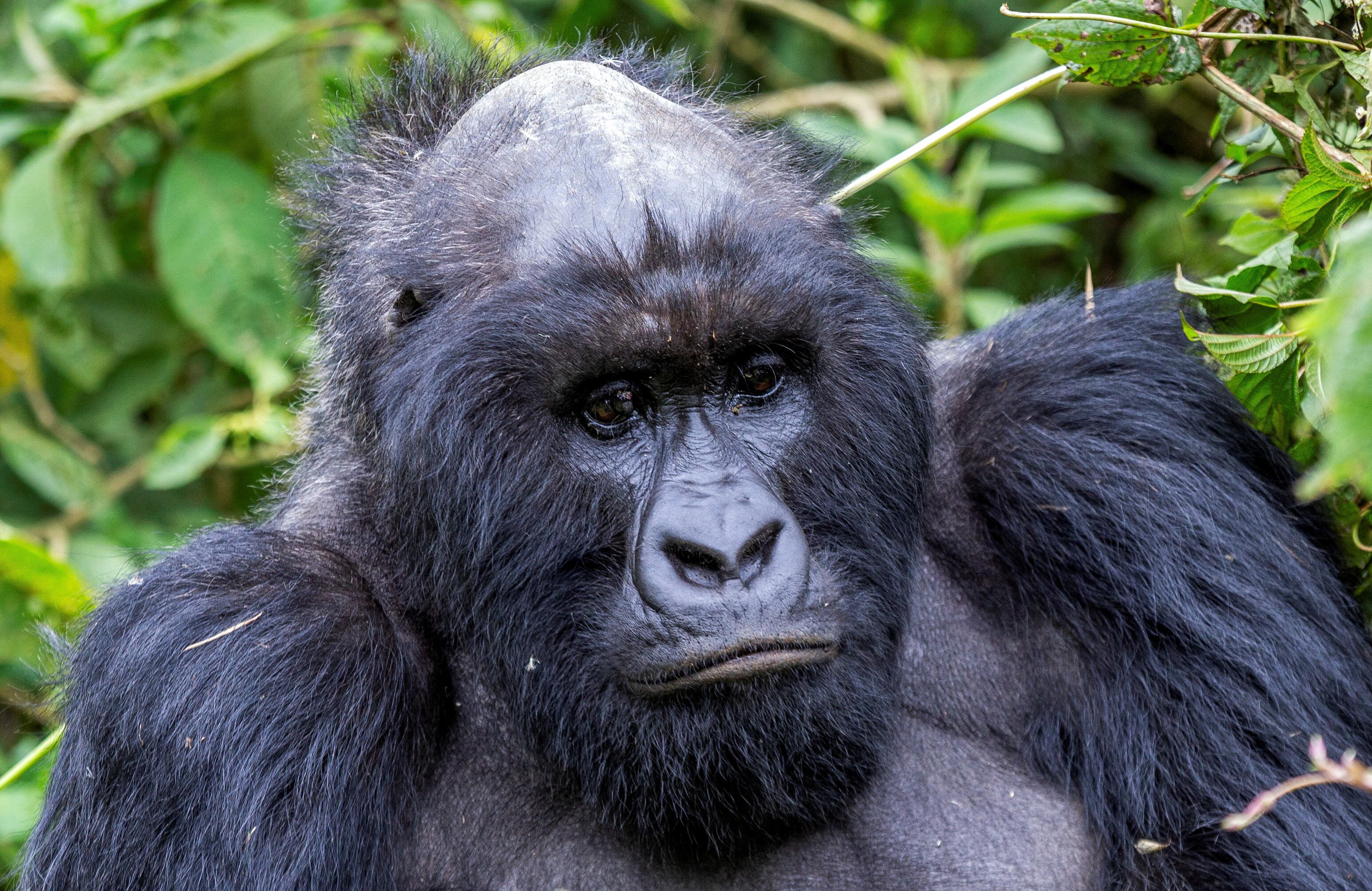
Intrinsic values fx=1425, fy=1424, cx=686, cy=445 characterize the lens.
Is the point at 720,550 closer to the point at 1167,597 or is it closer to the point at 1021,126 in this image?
the point at 1167,597

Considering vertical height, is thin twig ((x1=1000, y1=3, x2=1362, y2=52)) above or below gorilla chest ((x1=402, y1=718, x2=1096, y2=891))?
above

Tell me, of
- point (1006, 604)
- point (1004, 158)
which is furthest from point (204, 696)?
point (1004, 158)

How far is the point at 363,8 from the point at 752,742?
4.44m

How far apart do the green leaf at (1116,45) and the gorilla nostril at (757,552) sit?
1.13 m

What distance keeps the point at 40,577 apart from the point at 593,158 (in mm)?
2482

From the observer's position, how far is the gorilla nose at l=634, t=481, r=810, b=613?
8.38 ft

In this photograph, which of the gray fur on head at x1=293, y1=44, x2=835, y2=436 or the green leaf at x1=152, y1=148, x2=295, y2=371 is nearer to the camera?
the gray fur on head at x1=293, y1=44, x2=835, y2=436

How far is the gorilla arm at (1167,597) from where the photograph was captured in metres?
2.99

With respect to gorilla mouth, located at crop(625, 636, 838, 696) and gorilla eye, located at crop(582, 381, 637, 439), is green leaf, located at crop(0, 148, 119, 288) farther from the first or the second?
gorilla mouth, located at crop(625, 636, 838, 696)

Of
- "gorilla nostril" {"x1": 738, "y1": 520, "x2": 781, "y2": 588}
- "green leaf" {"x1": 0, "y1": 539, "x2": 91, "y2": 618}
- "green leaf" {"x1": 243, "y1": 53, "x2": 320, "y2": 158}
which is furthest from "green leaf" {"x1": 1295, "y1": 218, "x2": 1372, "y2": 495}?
"green leaf" {"x1": 243, "y1": 53, "x2": 320, "y2": 158}

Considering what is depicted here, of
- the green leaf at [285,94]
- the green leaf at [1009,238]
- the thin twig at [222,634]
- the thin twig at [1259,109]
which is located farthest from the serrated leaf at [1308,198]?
the green leaf at [285,94]

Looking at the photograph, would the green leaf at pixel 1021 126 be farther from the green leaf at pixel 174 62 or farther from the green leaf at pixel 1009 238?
the green leaf at pixel 174 62

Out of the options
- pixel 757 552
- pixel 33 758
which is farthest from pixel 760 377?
pixel 33 758

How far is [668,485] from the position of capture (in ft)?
8.95
